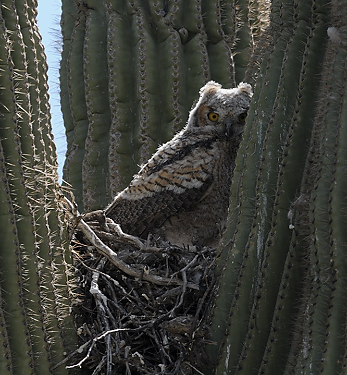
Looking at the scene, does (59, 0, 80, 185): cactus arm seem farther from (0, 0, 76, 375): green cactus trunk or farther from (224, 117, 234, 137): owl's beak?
(0, 0, 76, 375): green cactus trunk

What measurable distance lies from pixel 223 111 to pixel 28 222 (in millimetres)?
2326

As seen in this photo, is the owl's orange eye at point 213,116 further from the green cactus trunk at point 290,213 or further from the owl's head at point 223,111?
the green cactus trunk at point 290,213

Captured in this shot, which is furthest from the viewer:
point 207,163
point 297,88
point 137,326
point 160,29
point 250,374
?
point 160,29

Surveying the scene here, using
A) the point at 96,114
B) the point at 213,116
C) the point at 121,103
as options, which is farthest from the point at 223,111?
the point at 96,114

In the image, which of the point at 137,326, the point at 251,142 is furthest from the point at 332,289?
the point at 137,326

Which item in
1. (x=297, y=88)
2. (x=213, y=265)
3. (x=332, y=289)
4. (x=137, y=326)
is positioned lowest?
(x=137, y=326)

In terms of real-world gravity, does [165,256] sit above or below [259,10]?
below

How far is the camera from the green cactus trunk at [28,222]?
3645 mm

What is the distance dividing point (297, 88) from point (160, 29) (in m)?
3.15

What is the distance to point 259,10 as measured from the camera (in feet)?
24.1

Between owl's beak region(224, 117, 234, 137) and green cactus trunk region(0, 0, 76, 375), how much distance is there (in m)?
1.70

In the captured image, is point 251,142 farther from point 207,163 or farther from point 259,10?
point 259,10

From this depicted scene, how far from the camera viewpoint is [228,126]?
5.53 meters

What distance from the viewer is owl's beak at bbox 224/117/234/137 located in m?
5.50
